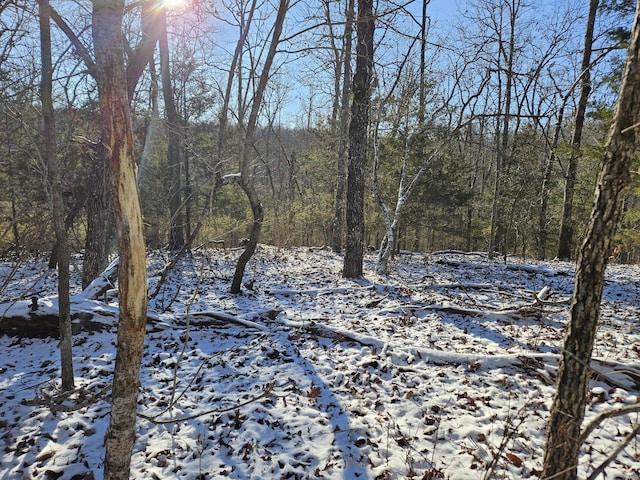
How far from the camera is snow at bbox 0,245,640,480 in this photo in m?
2.98

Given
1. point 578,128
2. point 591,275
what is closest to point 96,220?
point 591,275

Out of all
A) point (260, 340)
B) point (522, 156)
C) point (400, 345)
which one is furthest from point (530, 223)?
point (260, 340)

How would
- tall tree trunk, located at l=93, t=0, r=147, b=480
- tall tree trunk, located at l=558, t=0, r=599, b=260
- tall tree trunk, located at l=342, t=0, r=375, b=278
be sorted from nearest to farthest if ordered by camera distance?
tall tree trunk, located at l=93, t=0, r=147, b=480 < tall tree trunk, located at l=342, t=0, r=375, b=278 < tall tree trunk, located at l=558, t=0, r=599, b=260

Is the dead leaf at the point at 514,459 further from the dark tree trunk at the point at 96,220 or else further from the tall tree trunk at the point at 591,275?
the dark tree trunk at the point at 96,220

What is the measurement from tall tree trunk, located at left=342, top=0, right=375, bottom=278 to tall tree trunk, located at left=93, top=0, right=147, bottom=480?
20.8 ft

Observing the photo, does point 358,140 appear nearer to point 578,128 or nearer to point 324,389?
point 324,389

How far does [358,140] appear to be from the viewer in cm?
798

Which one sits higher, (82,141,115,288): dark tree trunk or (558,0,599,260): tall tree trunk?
(558,0,599,260): tall tree trunk

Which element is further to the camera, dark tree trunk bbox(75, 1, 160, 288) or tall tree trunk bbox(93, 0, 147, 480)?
dark tree trunk bbox(75, 1, 160, 288)

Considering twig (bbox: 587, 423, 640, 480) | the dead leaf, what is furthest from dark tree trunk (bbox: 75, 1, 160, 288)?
twig (bbox: 587, 423, 640, 480)

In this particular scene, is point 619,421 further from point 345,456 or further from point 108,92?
point 108,92

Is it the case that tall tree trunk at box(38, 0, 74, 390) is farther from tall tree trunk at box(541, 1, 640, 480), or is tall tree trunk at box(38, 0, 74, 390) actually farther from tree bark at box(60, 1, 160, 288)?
tall tree trunk at box(541, 1, 640, 480)

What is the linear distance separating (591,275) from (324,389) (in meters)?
3.03

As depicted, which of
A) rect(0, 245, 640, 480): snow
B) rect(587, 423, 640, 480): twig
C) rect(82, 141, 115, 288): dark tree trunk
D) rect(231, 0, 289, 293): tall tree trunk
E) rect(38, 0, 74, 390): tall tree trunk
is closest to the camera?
rect(587, 423, 640, 480): twig
